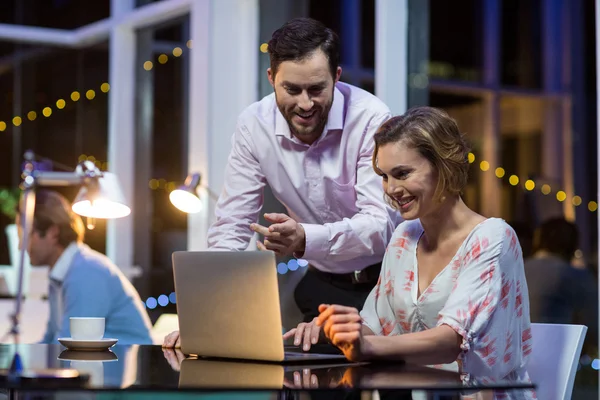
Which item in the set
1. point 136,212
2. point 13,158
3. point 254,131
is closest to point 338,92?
point 254,131

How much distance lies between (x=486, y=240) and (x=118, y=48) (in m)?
4.47

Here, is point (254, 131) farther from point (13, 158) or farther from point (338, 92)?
point (13, 158)

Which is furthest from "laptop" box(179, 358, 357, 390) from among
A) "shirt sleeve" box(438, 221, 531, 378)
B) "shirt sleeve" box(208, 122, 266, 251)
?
"shirt sleeve" box(208, 122, 266, 251)

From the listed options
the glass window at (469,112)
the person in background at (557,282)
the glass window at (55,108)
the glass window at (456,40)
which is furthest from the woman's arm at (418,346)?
the glass window at (456,40)

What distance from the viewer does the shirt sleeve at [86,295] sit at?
3359 mm

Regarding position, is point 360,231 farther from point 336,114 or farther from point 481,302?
point 481,302

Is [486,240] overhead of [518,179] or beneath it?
beneath

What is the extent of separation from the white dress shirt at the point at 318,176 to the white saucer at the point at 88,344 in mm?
553

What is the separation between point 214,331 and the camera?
73.2 inches

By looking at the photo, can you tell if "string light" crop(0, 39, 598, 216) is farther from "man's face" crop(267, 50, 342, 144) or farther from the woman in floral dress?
the woman in floral dress

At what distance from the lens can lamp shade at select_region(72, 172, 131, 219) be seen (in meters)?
2.70

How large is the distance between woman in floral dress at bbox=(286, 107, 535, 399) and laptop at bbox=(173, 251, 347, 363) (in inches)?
5.0

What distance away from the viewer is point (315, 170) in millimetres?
2768

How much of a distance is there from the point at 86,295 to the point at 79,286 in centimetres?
4
